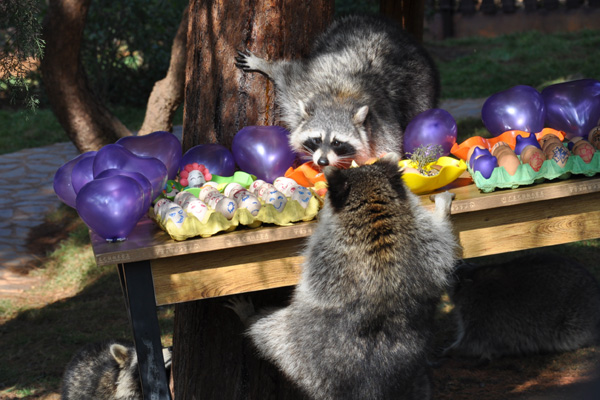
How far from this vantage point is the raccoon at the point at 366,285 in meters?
2.83

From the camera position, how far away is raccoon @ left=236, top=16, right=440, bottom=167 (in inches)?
146

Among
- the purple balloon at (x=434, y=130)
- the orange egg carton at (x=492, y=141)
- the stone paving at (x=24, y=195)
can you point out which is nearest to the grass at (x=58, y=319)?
the stone paving at (x=24, y=195)

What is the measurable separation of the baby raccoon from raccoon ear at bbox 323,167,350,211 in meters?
2.18

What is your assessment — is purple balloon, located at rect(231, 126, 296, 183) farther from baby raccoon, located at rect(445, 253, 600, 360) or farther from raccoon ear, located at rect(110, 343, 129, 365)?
baby raccoon, located at rect(445, 253, 600, 360)

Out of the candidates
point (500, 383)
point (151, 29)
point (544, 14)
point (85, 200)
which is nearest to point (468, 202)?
point (85, 200)

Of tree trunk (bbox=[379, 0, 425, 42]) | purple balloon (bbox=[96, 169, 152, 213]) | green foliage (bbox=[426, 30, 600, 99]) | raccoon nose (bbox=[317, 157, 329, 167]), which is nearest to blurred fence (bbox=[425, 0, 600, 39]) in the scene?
green foliage (bbox=[426, 30, 600, 99])

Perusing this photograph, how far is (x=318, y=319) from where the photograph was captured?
9.50 ft

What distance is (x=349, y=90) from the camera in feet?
12.9

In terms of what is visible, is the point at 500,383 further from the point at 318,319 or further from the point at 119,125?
the point at 119,125

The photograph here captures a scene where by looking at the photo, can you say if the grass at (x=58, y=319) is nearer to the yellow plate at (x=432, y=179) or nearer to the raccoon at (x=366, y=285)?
the raccoon at (x=366, y=285)

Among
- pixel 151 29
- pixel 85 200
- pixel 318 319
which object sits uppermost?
pixel 151 29

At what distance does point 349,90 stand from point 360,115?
0.60 feet

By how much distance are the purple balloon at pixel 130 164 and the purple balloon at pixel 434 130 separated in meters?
1.35

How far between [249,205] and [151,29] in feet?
35.3
